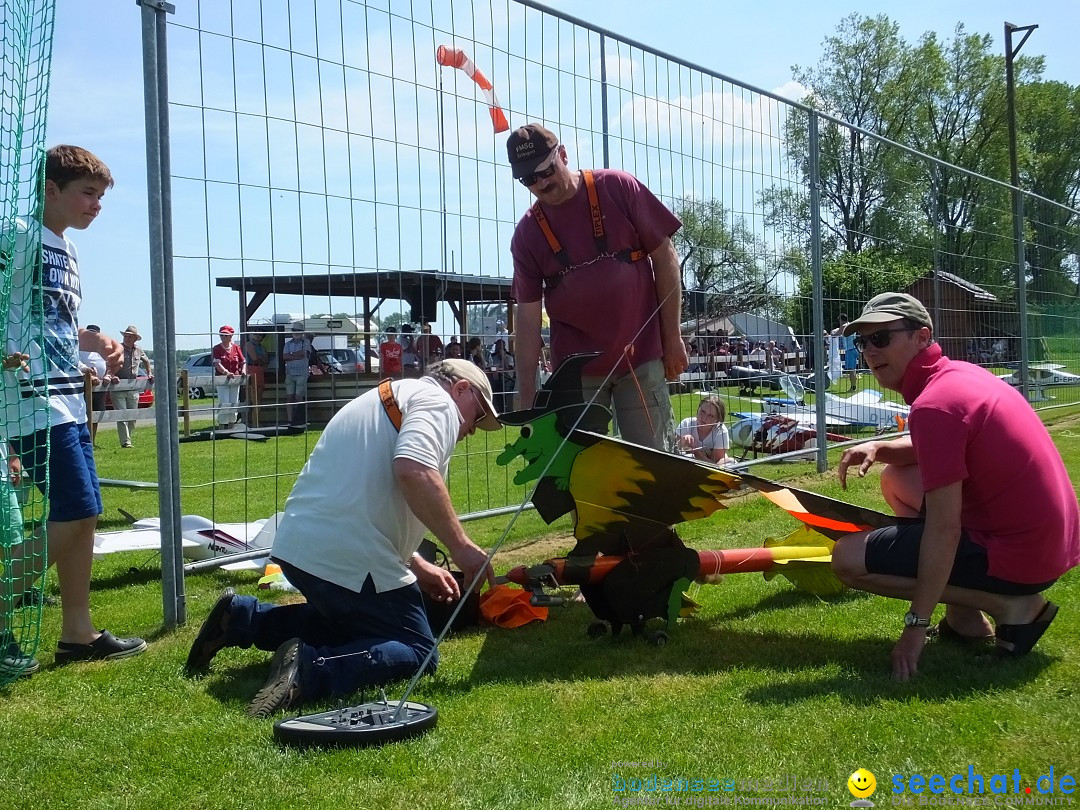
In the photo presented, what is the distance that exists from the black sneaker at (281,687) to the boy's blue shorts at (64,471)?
107cm

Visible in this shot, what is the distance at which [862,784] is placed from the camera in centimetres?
227

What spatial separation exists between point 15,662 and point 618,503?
7.32 feet

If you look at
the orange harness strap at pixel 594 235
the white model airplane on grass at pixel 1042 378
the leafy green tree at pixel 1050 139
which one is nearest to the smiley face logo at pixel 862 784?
the orange harness strap at pixel 594 235

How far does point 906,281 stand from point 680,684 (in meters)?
7.47

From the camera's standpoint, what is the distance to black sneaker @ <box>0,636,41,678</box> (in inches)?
137

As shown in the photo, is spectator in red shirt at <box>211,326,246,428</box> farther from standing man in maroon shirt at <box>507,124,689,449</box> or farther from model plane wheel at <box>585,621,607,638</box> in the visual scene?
model plane wheel at <box>585,621,607,638</box>

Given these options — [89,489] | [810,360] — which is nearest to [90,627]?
[89,489]

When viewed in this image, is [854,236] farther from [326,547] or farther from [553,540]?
[326,547]

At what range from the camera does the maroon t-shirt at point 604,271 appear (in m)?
4.38

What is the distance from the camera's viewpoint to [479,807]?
7.46 feet

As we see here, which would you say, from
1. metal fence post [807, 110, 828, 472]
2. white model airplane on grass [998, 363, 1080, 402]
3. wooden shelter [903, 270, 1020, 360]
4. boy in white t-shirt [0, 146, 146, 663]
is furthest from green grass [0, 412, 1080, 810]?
white model airplane on grass [998, 363, 1080, 402]

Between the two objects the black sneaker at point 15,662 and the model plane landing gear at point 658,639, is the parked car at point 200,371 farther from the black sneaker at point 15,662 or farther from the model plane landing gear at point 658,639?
the model plane landing gear at point 658,639

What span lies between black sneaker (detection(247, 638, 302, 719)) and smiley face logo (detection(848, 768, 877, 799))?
1.63 m

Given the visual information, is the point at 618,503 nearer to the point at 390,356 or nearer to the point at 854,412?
the point at 390,356
